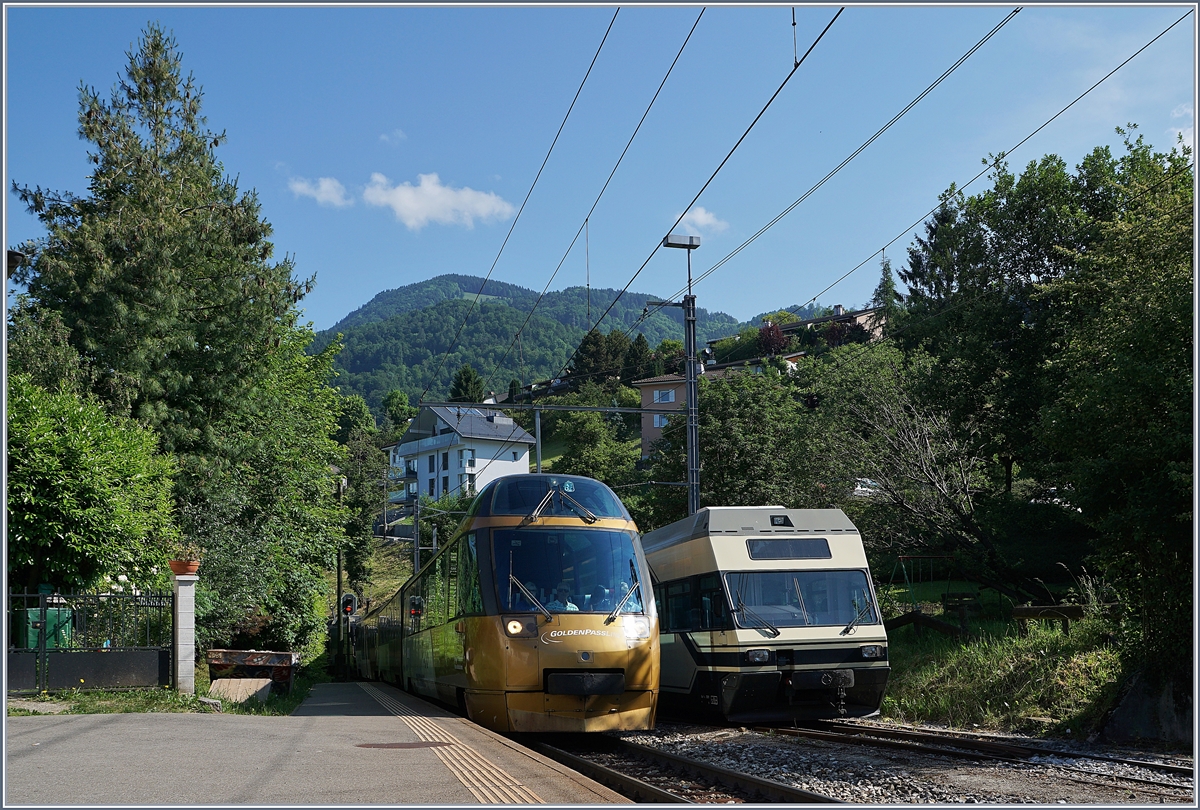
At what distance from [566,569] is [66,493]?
32.3ft

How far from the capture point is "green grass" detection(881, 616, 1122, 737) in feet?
44.8

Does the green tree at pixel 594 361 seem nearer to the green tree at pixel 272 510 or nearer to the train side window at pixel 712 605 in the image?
the green tree at pixel 272 510

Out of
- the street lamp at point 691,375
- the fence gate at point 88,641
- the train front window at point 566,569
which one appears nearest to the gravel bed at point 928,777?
the train front window at point 566,569

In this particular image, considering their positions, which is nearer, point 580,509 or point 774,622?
point 580,509

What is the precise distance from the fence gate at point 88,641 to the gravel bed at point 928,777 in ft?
31.8

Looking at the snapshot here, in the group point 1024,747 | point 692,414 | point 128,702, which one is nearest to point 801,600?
point 1024,747

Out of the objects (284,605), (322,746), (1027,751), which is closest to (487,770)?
(322,746)

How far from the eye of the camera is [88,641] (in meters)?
16.7

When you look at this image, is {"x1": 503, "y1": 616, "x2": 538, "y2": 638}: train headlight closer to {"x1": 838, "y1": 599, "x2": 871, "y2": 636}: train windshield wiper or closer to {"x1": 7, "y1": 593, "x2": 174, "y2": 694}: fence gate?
{"x1": 838, "y1": 599, "x2": 871, "y2": 636}: train windshield wiper

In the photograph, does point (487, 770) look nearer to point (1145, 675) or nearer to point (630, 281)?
point (1145, 675)

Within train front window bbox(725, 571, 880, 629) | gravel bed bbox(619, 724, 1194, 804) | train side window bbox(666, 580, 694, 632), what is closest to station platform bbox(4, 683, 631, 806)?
gravel bed bbox(619, 724, 1194, 804)

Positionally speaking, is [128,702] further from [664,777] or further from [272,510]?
[272,510]

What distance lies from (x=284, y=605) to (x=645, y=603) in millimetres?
25209

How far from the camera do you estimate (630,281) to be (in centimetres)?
2080
